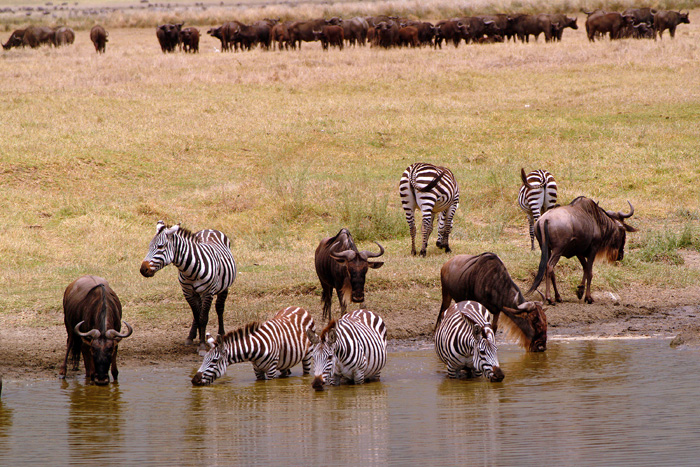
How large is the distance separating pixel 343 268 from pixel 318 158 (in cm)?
1080

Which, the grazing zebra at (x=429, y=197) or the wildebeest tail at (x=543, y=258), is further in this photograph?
the grazing zebra at (x=429, y=197)

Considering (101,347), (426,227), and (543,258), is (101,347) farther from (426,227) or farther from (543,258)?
(426,227)

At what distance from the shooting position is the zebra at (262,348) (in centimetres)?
904

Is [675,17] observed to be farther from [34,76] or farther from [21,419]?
[21,419]

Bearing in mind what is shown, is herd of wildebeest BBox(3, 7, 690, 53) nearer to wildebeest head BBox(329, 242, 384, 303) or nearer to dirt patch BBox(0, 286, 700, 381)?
dirt patch BBox(0, 286, 700, 381)

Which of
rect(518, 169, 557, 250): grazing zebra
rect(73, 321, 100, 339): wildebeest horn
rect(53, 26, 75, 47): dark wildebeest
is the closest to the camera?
rect(73, 321, 100, 339): wildebeest horn

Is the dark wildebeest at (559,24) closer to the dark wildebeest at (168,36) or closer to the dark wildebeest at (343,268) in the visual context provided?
the dark wildebeest at (168,36)

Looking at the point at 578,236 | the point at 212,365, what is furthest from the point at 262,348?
the point at 578,236

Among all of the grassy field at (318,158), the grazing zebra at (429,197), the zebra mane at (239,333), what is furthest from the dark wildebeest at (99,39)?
the zebra mane at (239,333)

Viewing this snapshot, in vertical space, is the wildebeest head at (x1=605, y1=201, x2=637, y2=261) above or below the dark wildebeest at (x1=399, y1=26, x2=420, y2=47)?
below

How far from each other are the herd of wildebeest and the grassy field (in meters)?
7.80

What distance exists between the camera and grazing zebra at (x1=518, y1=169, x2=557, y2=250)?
1559 cm

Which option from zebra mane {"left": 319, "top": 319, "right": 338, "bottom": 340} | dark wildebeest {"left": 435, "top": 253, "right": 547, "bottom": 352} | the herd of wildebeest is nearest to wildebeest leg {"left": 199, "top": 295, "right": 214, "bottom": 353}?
zebra mane {"left": 319, "top": 319, "right": 338, "bottom": 340}

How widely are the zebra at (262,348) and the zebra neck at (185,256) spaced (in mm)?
1409
